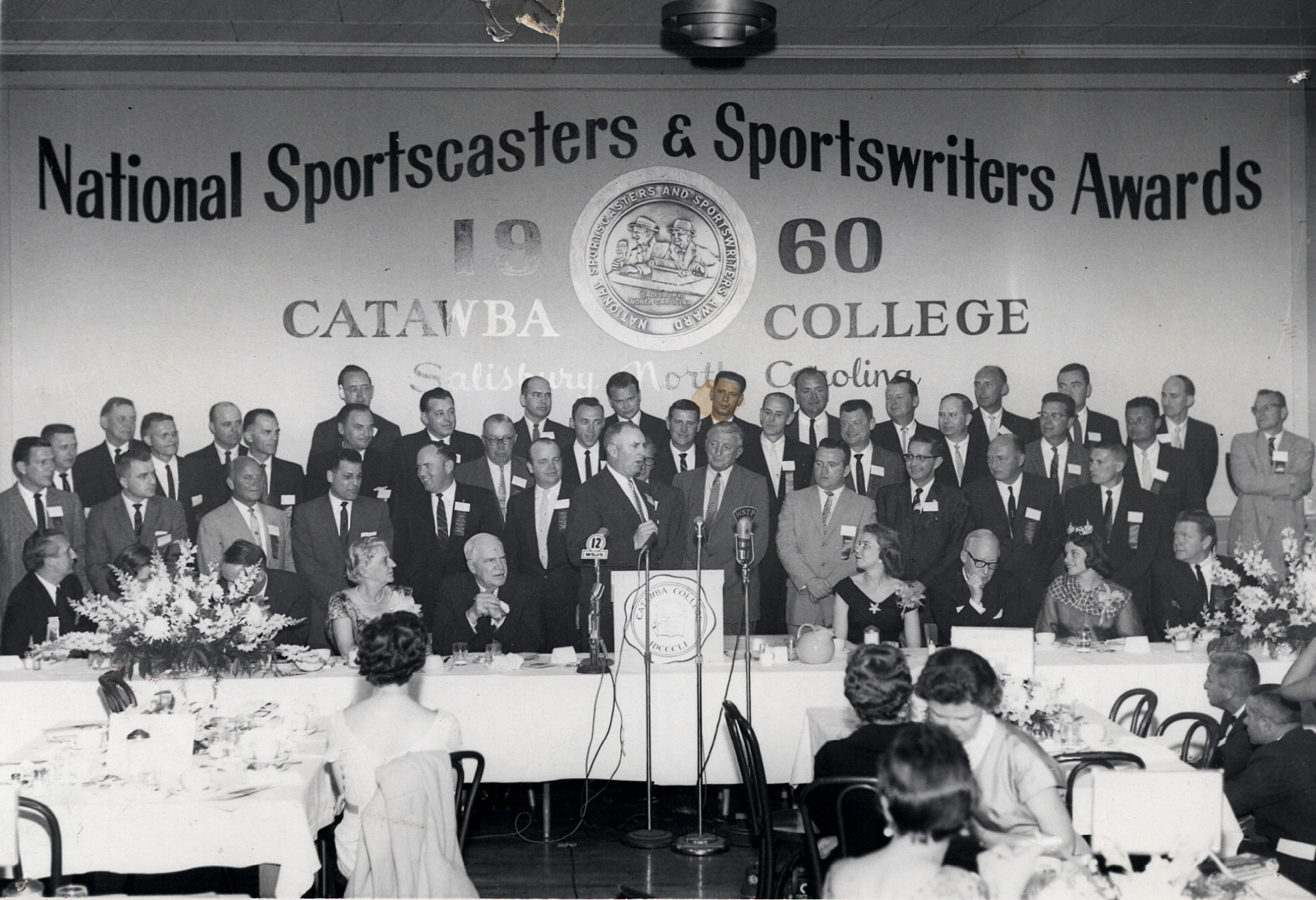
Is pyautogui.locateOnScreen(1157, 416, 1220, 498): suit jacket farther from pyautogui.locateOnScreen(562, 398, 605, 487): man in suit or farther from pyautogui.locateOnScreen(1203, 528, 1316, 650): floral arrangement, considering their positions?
pyautogui.locateOnScreen(562, 398, 605, 487): man in suit

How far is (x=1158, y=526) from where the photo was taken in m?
7.52

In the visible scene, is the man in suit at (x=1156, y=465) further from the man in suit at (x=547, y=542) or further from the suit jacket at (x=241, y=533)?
the suit jacket at (x=241, y=533)

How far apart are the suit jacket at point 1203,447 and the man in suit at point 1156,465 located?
0.11ft

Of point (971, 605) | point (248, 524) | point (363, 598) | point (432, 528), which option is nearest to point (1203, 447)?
point (971, 605)

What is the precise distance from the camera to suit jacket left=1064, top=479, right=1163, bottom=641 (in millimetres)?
7453

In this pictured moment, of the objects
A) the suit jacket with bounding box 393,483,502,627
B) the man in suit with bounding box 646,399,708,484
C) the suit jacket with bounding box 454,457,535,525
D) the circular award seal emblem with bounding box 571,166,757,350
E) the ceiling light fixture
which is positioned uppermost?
the ceiling light fixture

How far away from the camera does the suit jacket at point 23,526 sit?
7.22 m

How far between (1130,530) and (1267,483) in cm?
91

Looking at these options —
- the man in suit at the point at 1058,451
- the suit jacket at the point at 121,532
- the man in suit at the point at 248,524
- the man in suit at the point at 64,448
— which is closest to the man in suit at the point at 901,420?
the man in suit at the point at 1058,451

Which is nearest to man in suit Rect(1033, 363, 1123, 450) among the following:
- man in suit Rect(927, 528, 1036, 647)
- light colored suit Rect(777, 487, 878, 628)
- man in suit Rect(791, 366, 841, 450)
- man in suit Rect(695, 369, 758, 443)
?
man in suit Rect(927, 528, 1036, 647)

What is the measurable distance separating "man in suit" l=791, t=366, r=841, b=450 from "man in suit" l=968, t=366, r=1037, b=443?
843 millimetres

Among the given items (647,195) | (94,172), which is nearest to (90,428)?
(94,172)

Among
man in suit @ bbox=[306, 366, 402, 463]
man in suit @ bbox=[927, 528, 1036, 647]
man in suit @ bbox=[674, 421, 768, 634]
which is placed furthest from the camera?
man in suit @ bbox=[306, 366, 402, 463]

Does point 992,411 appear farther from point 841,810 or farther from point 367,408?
point 841,810
